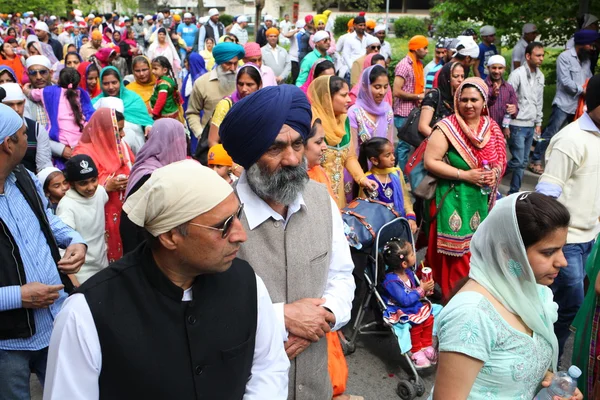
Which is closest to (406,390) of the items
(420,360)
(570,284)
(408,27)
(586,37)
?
(420,360)

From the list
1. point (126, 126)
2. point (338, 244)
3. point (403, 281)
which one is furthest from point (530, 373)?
point (126, 126)

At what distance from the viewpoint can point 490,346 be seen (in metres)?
2.12

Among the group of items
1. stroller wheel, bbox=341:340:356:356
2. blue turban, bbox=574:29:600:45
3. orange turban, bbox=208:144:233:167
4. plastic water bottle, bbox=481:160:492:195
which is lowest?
stroller wheel, bbox=341:340:356:356

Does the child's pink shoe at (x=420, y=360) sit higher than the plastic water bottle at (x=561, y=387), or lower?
lower

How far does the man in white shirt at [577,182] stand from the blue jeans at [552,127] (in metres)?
5.12

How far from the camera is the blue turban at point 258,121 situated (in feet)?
8.00

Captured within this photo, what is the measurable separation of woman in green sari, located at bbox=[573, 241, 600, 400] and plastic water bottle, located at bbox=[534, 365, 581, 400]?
0.64 m

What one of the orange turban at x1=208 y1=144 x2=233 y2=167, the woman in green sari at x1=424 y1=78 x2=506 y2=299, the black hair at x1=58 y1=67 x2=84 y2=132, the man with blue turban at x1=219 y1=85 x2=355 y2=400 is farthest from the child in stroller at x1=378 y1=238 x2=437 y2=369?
the black hair at x1=58 y1=67 x2=84 y2=132

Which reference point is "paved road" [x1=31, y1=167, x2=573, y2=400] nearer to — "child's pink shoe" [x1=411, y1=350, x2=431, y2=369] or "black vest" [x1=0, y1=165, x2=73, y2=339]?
"child's pink shoe" [x1=411, y1=350, x2=431, y2=369]

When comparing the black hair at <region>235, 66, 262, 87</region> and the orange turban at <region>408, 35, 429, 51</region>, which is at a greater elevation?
the orange turban at <region>408, 35, 429, 51</region>

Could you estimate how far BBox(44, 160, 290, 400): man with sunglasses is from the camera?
66.9 inches

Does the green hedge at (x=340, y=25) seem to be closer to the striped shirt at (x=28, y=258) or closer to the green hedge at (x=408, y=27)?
the green hedge at (x=408, y=27)

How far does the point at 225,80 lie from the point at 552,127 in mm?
5308

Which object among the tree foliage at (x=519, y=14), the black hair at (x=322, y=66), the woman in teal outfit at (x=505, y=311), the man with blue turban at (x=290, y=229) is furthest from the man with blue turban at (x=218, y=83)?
the tree foliage at (x=519, y=14)
